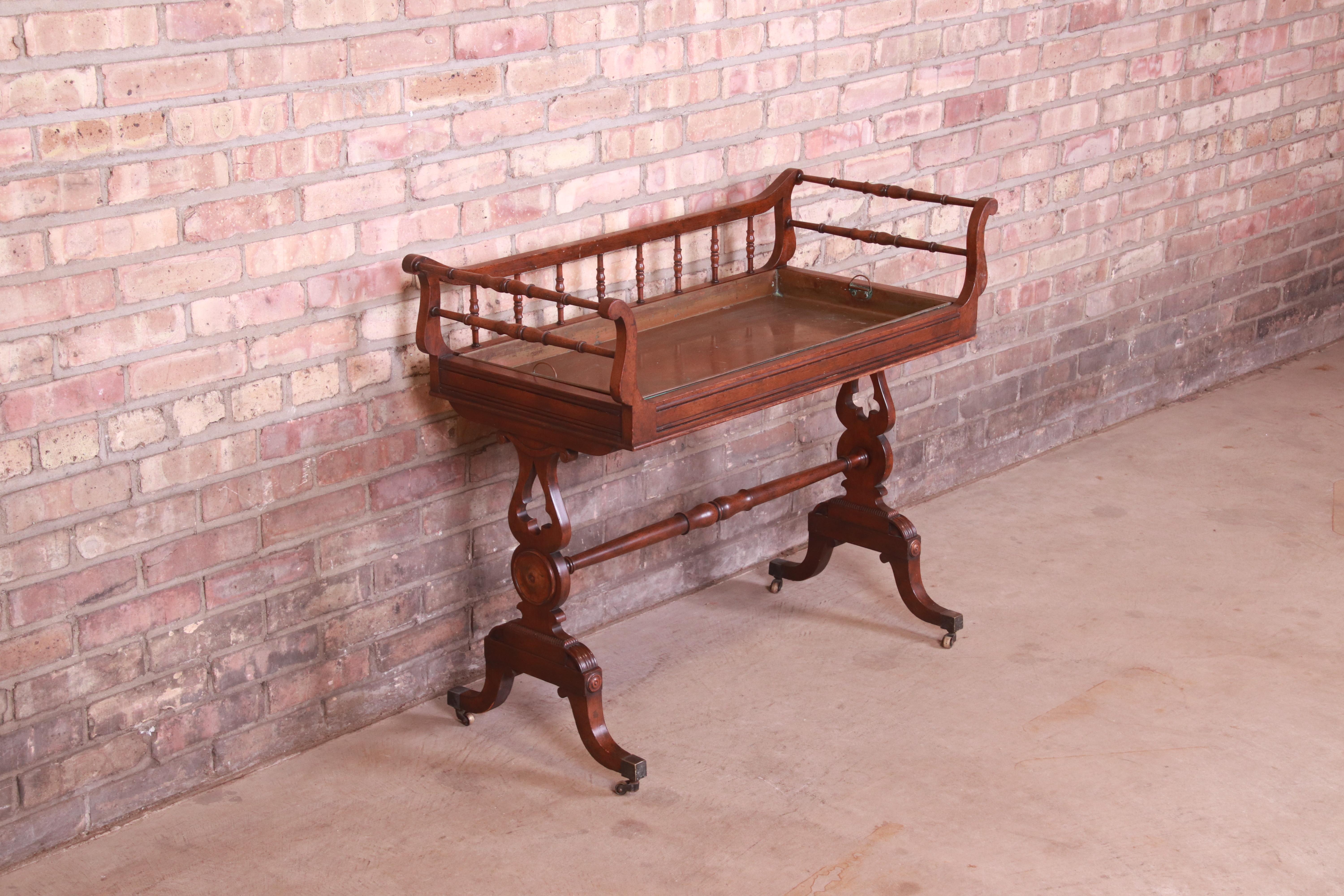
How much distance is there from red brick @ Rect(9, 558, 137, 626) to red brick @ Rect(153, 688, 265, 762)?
0.98 ft

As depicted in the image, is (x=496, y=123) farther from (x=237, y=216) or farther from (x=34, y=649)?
(x=34, y=649)

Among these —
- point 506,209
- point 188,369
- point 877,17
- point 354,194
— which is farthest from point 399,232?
point 877,17

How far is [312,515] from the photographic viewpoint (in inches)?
129

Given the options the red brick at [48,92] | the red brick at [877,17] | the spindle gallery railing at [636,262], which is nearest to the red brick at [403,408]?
the spindle gallery railing at [636,262]

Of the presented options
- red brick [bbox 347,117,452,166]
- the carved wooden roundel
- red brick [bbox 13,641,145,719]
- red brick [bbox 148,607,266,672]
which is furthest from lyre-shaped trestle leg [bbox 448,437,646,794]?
red brick [bbox 13,641,145,719]

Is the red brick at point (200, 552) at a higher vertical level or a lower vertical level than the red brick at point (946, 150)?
lower

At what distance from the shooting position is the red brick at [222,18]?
282 centimetres

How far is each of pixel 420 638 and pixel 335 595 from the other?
0.26 m

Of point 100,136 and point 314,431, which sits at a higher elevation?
point 100,136

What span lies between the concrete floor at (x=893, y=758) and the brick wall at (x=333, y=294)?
0.18 metres

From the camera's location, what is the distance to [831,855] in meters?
2.97

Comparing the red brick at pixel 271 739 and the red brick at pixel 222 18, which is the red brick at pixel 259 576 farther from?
the red brick at pixel 222 18

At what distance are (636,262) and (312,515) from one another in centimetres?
91

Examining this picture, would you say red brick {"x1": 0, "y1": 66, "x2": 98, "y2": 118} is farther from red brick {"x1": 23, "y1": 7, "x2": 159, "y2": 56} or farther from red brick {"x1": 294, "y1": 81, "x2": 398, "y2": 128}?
red brick {"x1": 294, "y1": 81, "x2": 398, "y2": 128}
